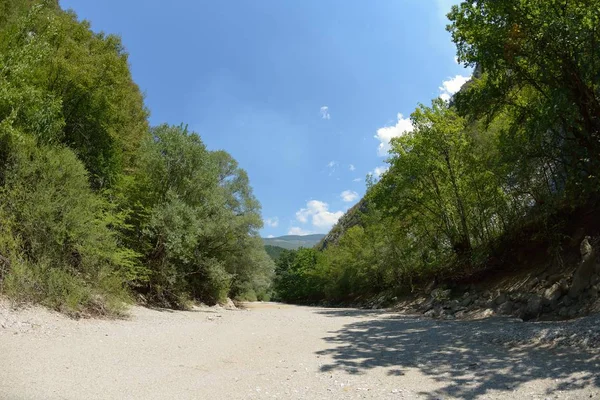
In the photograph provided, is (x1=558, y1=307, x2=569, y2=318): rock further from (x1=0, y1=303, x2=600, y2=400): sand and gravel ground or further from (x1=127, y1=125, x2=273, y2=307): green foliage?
(x1=127, y1=125, x2=273, y2=307): green foliage

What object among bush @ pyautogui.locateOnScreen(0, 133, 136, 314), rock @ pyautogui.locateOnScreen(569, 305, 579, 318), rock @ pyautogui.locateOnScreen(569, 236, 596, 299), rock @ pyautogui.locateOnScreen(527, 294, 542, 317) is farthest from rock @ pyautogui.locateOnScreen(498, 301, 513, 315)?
bush @ pyautogui.locateOnScreen(0, 133, 136, 314)

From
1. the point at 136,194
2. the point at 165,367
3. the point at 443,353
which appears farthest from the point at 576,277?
the point at 136,194

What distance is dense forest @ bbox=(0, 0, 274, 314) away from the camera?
12789 millimetres

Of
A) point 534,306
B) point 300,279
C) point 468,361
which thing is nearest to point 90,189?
point 468,361

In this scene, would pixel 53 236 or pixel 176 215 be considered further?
pixel 176 215

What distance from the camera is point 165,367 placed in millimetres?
7355

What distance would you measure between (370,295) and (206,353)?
43050mm

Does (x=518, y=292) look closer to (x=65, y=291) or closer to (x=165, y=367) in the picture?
(x=165, y=367)

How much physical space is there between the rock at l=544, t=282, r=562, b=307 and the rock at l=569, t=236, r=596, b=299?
62 cm

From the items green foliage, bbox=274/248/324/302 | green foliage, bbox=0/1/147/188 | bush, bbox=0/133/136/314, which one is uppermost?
green foliage, bbox=0/1/147/188

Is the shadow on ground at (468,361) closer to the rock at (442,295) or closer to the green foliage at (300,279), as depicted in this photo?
the rock at (442,295)

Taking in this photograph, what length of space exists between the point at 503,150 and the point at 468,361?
10.8 metres

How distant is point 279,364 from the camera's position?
26.5ft

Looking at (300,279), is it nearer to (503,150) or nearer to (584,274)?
(503,150)
